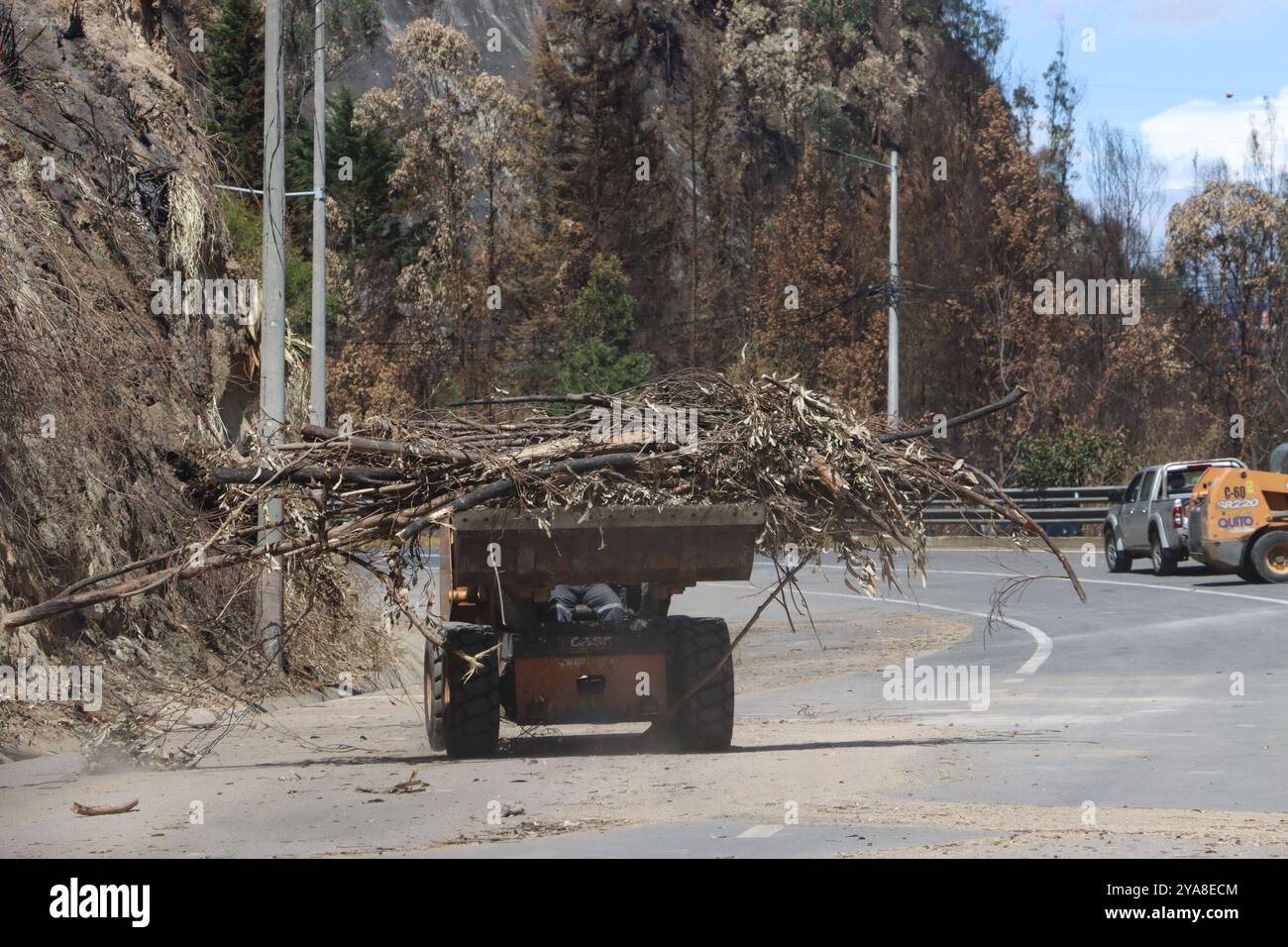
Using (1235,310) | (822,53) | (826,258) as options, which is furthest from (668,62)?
(1235,310)

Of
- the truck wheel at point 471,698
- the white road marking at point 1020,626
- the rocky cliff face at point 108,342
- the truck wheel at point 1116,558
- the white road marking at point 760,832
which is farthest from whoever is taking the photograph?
the truck wheel at point 1116,558

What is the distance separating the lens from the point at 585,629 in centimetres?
1176

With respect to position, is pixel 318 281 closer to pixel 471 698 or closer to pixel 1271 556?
pixel 471 698

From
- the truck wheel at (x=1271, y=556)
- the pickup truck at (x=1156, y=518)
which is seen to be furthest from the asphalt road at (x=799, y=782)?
the pickup truck at (x=1156, y=518)

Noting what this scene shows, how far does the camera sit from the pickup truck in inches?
1176

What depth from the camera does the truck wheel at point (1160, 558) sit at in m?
30.2

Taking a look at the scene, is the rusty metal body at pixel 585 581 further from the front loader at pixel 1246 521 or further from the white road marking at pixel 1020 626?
the front loader at pixel 1246 521

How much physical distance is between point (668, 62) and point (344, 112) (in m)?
22.6

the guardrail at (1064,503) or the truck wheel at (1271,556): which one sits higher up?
the guardrail at (1064,503)

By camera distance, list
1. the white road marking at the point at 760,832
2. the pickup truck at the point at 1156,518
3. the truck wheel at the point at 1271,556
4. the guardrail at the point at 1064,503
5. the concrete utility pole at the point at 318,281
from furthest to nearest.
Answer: the guardrail at the point at 1064,503, the pickup truck at the point at 1156,518, the truck wheel at the point at 1271,556, the concrete utility pole at the point at 318,281, the white road marking at the point at 760,832

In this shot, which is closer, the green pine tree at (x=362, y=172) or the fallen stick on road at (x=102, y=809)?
the fallen stick on road at (x=102, y=809)

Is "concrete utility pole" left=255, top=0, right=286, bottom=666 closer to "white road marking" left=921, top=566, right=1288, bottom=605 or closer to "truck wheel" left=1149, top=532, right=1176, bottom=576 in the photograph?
"white road marking" left=921, top=566, right=1288, bottom=605

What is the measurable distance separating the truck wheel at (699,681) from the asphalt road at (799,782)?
0.73 ft

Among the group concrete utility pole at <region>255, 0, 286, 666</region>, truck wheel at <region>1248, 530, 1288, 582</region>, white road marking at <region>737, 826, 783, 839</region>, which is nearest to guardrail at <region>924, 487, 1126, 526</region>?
truck wheel at <region>1248, 530, 1288, 582</region>
